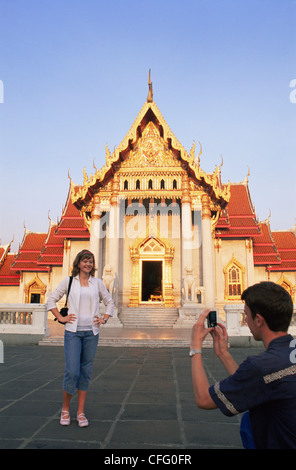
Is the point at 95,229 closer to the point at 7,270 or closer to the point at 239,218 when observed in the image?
the point at 239,218

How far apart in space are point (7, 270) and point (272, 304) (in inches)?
873

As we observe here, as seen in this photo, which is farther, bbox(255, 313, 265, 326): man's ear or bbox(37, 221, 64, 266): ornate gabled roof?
bbox(37, 221, 64, 266): ornate gabled roof

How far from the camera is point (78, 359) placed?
112 inches

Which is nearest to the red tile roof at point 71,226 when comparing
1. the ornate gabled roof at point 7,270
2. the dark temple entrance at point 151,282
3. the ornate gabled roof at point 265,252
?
the dark temple entrance at point 151,282

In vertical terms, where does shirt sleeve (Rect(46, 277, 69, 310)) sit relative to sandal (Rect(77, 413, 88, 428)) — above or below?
above

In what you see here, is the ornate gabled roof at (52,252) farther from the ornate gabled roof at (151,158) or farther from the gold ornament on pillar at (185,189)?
the gold ornament on pillar at (185,189)

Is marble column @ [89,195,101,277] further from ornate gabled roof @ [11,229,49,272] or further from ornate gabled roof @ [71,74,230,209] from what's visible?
ornate gabled roof @ [11,229,49,272]

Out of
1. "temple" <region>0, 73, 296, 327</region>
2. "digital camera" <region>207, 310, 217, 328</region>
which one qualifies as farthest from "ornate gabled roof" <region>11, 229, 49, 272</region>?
"digital camera" <region>207, 310, 217, 328</region>

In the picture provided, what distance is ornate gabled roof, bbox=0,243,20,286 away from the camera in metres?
20.6

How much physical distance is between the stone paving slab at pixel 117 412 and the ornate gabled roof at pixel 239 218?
12.2m

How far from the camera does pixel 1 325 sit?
847 cm

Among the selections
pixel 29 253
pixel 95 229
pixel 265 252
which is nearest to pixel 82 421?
pixel 95 229

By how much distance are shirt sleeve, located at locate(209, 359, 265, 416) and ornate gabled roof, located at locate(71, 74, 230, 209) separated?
13.0 metres
